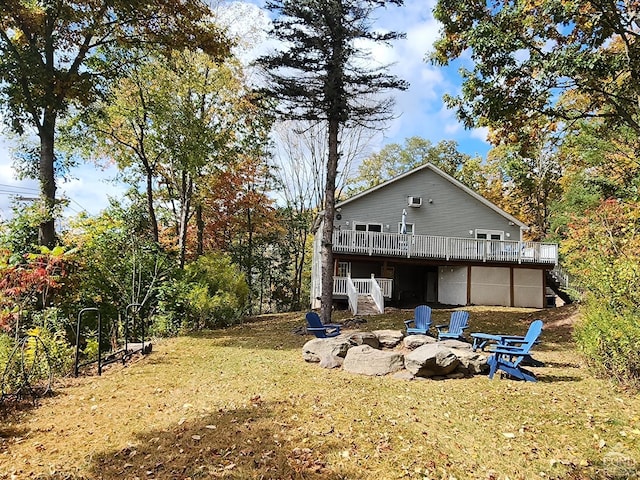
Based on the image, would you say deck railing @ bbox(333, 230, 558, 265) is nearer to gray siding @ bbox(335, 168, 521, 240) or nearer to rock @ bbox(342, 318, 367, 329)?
gray siding @ bbox(335, 168, 521, 240)

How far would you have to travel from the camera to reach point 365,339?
881cm

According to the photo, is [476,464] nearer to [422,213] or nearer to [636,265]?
[636,265]

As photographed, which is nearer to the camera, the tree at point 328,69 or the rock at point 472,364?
the rock at point 472,364

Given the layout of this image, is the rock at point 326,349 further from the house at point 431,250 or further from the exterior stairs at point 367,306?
the house at point 431,250

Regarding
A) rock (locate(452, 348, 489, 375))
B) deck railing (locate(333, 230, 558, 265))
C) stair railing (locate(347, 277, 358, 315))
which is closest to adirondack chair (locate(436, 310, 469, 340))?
rock (locate(452, 348, 489, 375))

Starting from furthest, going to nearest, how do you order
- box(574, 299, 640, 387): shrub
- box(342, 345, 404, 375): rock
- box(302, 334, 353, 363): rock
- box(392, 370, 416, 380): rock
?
box(302, 334, 353, 363): rock
box(342, 345, 404, 375): rock
box(392, 370, 416, 380): rock
box(574, 299, 640, 387): shrub

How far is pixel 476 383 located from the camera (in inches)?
256

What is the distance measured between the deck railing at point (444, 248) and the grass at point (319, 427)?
442 inches

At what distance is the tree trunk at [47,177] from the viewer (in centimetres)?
1044

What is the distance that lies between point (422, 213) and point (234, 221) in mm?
12697

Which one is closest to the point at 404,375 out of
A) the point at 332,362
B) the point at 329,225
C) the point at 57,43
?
the point at 332,362

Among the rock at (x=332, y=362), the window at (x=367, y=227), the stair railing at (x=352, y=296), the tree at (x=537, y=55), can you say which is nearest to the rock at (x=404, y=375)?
the rock at (x=332, y=362)

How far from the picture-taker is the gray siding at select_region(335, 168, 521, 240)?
20917 millimetres

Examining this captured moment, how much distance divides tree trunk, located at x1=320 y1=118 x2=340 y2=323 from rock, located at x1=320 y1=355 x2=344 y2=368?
5.17 meters
